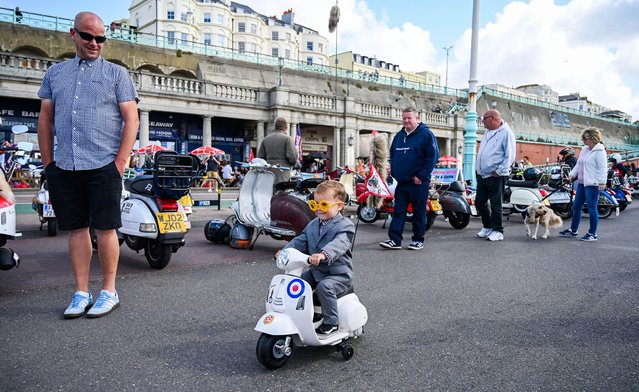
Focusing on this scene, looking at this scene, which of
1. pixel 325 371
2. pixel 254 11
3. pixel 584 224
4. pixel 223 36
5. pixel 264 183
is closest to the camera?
pixel 325 371

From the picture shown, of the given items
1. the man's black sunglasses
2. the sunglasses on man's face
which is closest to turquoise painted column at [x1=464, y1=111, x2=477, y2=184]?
the sunglasses on man's face

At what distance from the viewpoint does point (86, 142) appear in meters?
3.59

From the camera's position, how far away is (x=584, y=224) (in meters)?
10.8

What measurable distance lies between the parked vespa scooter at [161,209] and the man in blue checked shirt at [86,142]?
1309 millimetres

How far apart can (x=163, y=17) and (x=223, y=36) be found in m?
Answer: 9.97

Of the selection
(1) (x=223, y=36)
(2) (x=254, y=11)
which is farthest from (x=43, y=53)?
(2) (x=254, y=11)

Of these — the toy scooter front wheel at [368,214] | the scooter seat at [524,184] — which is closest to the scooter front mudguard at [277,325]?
the toy scooter front wheel at [368,214]

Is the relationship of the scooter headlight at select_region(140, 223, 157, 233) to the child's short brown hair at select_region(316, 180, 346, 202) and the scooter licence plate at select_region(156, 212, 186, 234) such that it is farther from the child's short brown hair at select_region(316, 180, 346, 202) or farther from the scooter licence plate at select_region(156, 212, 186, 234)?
the child's short brown hair at select_region(316, 180, 346, 202)

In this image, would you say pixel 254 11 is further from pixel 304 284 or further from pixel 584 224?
pixel 304 284

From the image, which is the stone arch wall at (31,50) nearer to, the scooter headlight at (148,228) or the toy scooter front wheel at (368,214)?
the toy scooter front wheel at (368,214)

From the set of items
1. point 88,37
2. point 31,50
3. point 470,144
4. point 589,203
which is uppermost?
point 31,50

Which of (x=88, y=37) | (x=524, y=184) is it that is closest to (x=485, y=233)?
(x=524, y=184)

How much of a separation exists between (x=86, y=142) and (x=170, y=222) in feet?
5.60

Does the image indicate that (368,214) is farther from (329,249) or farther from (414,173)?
(329,249)
